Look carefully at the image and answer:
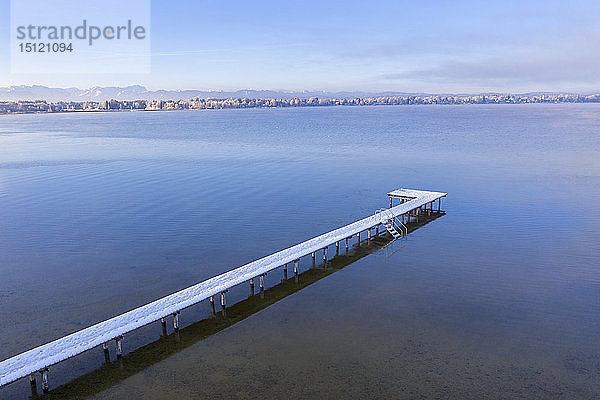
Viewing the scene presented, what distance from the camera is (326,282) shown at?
28719 millimetres

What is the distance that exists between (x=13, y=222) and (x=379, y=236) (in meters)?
33.6

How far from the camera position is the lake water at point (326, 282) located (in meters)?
19.2

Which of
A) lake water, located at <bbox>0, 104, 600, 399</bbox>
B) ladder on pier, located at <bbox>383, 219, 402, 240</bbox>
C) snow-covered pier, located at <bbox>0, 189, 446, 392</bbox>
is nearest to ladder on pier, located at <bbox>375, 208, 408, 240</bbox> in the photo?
ladder on pier, located at <bbox>383, 219, 402, 240</bbox>

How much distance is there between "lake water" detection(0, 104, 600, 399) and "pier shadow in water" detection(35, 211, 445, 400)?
0.26 metres

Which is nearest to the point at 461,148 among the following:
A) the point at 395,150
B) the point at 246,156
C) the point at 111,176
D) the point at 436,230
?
the point at 395,150

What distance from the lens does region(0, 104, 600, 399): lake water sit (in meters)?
19.2

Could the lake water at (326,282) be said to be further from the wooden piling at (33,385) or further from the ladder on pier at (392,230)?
the ladder on pier at (392,230)

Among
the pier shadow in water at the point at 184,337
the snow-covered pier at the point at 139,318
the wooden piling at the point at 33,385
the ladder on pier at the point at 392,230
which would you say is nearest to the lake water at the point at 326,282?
the pier shadow in water at the point at 184,337

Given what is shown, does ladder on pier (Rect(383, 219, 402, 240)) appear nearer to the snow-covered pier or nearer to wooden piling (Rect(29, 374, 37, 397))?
the snow-covered pier

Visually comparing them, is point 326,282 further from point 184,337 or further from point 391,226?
point 391,226

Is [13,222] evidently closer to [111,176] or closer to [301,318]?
[111,176]

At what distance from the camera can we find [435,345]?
70.3ft

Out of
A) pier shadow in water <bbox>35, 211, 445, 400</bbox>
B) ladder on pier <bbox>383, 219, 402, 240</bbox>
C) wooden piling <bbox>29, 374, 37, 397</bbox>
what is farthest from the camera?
ladder on pier <bbox>383, 219, 402, 240</bbox>

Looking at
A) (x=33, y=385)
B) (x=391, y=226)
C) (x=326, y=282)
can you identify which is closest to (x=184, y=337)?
(x=33, y=385)
